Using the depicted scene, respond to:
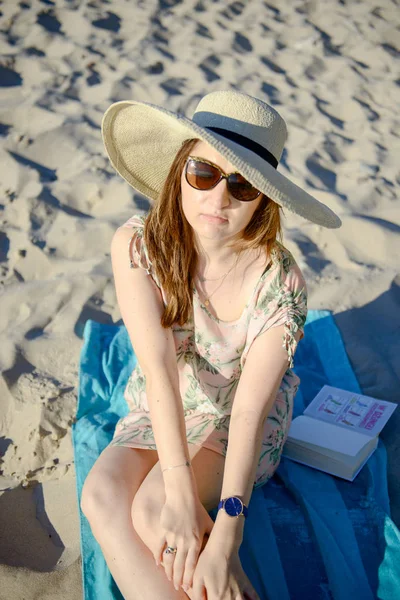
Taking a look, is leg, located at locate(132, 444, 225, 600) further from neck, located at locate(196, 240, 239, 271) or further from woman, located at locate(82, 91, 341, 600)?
neck, located at locate(196, 240, 239, 271)

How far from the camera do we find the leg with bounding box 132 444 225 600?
163 centimetres

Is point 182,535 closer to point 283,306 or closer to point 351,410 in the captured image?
point 283,306

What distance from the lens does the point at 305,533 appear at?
1.95 m

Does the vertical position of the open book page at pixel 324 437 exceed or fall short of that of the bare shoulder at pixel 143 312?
it falls short

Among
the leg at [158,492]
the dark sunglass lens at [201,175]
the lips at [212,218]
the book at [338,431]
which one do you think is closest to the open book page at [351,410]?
the book at [338,431]

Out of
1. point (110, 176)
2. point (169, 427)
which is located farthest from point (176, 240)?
point (110, 176)

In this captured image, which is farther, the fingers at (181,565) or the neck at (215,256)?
the neck at (215,256)

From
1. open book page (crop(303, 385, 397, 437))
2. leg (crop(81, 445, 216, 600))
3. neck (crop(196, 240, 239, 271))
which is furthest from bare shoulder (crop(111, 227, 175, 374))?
open book page (crop(303, 385, 397, 437))

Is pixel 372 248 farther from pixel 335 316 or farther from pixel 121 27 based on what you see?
pixel 121 27

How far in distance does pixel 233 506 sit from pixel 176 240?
82 cm

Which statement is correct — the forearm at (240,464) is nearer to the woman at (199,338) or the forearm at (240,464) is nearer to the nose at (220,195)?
the woman at (199,338)

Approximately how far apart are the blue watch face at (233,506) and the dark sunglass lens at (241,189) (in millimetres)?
848

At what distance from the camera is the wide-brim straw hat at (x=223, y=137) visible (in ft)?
5.11

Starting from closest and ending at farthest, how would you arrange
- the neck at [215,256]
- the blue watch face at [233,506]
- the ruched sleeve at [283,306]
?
the blue watch face at [233,506], the ruched sleeve at [283,306], the neck at [215,256]
